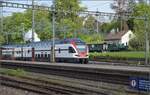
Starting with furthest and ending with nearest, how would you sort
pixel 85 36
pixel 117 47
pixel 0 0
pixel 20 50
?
pixel 85 36
pixel 117 47
pixel 20 50
pixel 0 0

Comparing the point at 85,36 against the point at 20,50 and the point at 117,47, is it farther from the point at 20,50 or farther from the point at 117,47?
the point at 20,50

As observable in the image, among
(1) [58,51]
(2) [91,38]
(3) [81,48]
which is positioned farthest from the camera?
(2) [91,38]

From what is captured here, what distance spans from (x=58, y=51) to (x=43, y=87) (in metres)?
26.3

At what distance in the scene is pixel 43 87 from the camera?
73.7ft

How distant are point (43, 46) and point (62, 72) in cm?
2247

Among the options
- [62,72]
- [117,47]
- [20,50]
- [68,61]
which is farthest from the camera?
[117,47]

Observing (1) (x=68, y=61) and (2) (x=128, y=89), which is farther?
(1) (x=68, y=61)

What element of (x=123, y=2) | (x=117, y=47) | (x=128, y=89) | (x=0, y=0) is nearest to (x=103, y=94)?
(x=128, y=89)

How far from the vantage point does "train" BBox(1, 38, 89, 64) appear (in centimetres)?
4672

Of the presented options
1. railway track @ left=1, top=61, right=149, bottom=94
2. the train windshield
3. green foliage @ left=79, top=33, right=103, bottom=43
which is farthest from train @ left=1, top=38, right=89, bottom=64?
green foliage @ left=79, top=33, right=103, bottom=43

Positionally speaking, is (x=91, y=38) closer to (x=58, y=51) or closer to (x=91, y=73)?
(x=58, y=51)

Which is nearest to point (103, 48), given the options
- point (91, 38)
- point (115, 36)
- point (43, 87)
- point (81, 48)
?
point (91, 38)

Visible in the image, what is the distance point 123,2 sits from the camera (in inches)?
5172

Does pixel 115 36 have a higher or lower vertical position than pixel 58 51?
higher
